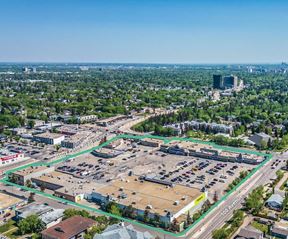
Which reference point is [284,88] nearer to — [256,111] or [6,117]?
[256,111]

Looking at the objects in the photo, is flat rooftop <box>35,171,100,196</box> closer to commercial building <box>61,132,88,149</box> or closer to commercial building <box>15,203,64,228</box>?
commercial building <box>15,203,64,228</box>

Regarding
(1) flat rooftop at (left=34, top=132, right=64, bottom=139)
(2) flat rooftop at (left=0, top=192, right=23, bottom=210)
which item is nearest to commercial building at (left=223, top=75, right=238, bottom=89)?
(1) flat rooftop at (left=34, top=132, right=64, bottom=139)

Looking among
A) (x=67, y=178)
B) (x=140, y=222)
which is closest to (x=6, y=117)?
(x=67, y=178)

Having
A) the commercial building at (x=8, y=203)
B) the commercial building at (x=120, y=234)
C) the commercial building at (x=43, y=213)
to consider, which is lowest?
the commercial building at (x=8, y=203)

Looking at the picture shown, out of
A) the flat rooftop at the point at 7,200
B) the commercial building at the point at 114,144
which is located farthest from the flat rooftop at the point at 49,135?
the flat rooftop at the point at 7,200

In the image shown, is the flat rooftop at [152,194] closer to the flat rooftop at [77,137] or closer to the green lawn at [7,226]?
the green lawn at [7,226]

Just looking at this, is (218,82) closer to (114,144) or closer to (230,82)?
(230,82)

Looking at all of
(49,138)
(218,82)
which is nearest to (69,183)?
(49,138)
